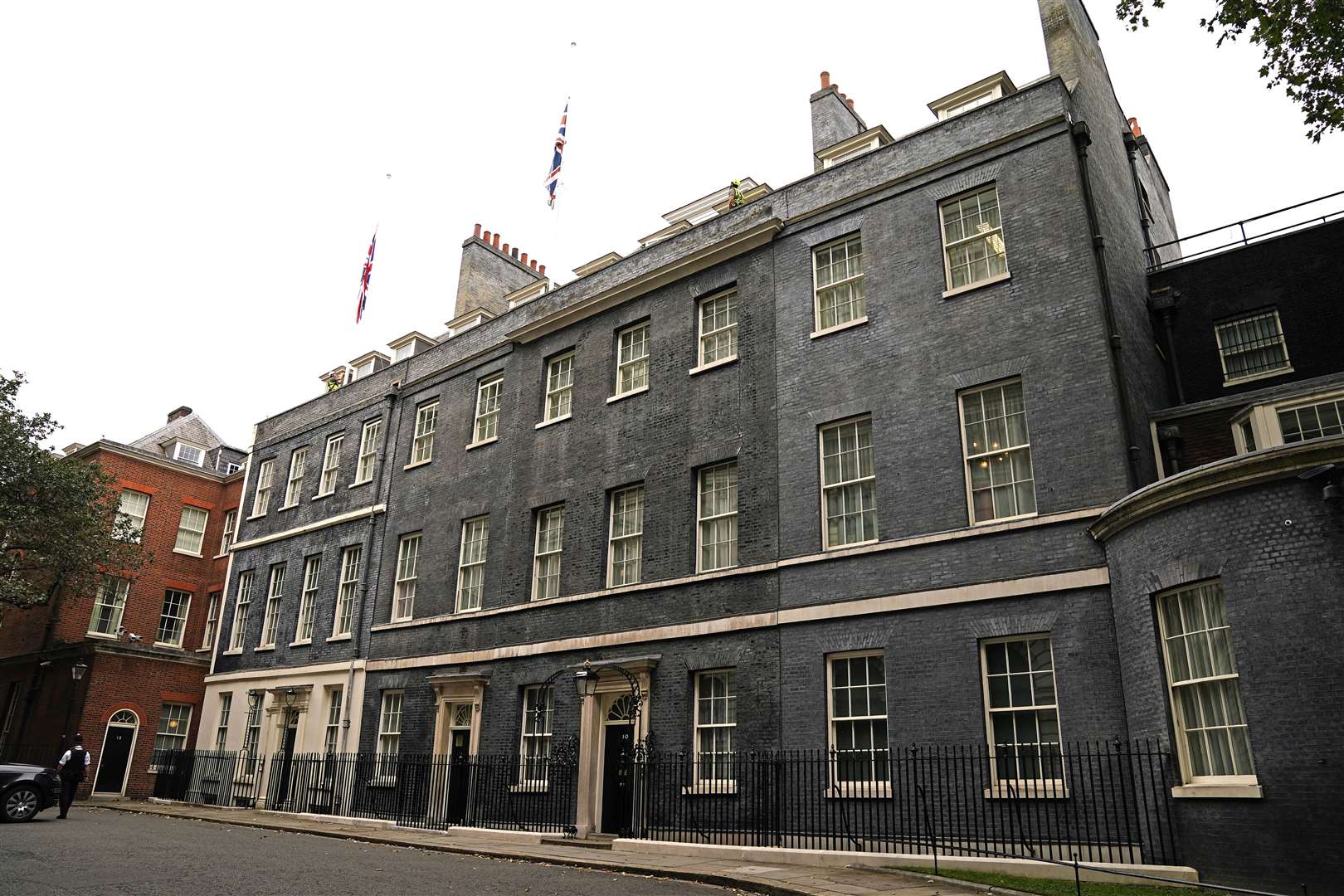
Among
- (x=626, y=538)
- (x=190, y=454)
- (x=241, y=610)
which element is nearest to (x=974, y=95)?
(x=626, y=538)

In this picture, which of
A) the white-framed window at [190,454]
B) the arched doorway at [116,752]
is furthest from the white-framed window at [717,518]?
the white-framed window at [190,454]

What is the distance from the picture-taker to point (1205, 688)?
11.6 m

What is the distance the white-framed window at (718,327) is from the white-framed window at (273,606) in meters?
17.4

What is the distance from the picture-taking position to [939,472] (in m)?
15.7

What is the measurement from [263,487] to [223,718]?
782cm

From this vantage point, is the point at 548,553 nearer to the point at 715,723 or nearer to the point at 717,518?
the point at 717,518

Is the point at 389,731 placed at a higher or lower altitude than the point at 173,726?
lower

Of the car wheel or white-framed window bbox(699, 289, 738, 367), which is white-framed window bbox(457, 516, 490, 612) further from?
the car wheel

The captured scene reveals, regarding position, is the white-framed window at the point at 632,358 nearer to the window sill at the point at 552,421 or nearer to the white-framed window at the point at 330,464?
→ the window sill at the point at 552,421

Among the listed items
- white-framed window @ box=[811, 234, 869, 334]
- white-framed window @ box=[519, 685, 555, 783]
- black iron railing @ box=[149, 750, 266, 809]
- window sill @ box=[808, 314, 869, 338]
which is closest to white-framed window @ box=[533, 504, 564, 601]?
white-framed window @ box=[519, 685, 555, 783]

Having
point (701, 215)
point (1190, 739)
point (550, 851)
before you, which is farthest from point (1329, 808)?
point (701, 215)

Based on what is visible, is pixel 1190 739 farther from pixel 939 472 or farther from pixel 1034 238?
pixel 1034 238

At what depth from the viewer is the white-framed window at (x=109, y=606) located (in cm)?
3300

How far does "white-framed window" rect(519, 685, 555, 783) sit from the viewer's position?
65.9ft
